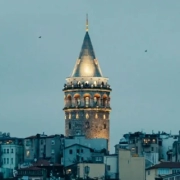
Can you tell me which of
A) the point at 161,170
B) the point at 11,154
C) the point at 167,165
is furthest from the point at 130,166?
the point at 11,154

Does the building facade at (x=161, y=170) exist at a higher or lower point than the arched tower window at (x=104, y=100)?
lower

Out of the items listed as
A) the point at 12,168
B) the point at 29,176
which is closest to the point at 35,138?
the point at 12,168

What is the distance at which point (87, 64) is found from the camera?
176 metres

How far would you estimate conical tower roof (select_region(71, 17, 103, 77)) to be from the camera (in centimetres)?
17550

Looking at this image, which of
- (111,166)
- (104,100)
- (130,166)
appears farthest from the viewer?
(104,100)

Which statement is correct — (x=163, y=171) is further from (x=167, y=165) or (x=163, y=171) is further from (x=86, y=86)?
(x=86, y=86)

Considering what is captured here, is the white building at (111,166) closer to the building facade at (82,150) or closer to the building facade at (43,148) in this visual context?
the building facade at (82,150)

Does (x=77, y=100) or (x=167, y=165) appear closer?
(x=167, y=165)

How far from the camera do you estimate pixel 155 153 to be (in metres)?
168

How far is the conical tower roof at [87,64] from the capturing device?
576 ft

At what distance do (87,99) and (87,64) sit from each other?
3.08 meters

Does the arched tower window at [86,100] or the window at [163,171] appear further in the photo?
the arched tower window at [86,100]

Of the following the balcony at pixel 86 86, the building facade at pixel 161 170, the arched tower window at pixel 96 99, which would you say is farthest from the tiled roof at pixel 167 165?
the balcony at pixel 86 86

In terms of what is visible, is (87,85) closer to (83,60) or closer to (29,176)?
(83,60)
